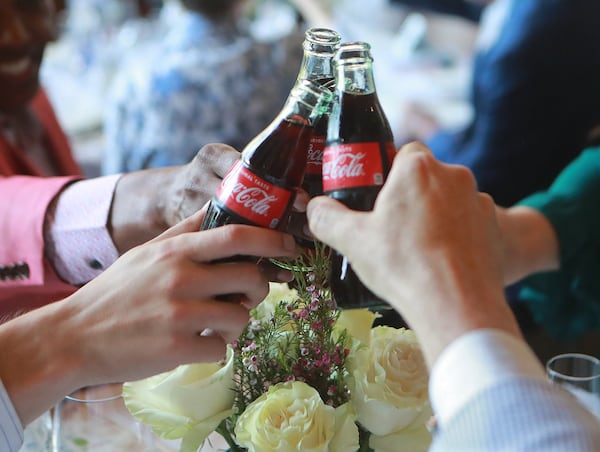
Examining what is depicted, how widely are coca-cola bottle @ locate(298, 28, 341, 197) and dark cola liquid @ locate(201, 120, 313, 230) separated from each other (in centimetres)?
2

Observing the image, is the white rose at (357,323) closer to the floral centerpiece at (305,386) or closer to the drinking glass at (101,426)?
the floral centerpiece at (305,386)

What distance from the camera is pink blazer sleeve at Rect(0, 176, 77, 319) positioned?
0.95 meters

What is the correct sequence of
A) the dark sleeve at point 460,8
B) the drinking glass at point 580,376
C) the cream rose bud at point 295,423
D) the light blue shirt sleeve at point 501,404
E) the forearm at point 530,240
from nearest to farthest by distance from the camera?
the light blue shirt sleeve at point 501,404
the cream rose bud at point 295,423
the drinking glass at point 580,376
the forearm at point 530,240
the dark sleeve at point 460,8

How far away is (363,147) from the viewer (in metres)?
0.56

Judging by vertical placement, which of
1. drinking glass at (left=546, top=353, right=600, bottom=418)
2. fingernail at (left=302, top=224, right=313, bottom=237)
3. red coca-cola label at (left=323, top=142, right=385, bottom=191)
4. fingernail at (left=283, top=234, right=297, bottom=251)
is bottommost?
drinking glass at (left=546, top=353, right=600, bottom=418)

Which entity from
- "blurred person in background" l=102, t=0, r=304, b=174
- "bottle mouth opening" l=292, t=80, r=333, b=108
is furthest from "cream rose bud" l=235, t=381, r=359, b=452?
"blurred person in background" l=102, t=0, r=304, b=174

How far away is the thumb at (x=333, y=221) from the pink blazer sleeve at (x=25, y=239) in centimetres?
49

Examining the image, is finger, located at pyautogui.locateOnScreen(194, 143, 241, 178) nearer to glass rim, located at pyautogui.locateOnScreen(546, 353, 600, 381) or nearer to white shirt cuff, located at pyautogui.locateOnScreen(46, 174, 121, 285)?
white shirt cuff, located at pyautogui.locateOnScreen(46, 174, 121, 285)

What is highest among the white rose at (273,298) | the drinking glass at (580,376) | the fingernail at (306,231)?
the fingernail at (306,231)

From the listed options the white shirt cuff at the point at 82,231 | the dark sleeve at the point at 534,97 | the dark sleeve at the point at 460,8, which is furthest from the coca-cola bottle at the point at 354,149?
the dark sleeve at the point at 460,8

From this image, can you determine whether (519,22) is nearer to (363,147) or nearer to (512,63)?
(512,63)

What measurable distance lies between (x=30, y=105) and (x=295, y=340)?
1.14 m

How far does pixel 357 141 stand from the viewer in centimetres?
57

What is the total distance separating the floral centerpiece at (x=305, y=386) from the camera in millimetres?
571
